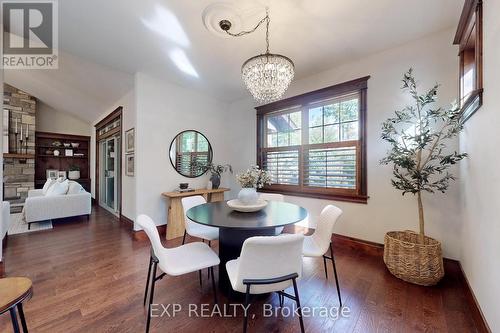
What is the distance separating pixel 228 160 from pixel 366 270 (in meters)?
3.19

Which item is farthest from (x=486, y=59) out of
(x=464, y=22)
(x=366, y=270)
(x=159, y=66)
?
(x=159, y=66)

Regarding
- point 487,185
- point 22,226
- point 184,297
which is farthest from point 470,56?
point 22,226

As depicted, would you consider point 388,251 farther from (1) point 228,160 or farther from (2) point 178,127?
(2) point 178,127

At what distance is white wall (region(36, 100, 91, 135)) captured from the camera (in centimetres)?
659

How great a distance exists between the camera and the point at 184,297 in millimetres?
1863

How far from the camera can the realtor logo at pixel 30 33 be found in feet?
7.53

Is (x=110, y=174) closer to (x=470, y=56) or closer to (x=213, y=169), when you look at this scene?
(x=213, y=169)

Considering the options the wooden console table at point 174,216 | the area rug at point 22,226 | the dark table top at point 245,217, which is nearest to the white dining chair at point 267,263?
the dark table top at point 245,217

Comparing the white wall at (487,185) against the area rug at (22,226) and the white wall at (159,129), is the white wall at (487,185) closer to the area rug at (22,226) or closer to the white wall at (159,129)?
the white wall at (159,129)

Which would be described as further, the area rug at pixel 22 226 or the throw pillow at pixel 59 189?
the throw pillow at pixel 59 189

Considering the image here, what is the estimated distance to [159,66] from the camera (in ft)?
10.4

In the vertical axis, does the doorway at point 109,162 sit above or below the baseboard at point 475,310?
above

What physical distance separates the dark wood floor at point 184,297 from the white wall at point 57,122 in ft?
18.2

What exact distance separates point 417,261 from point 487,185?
972 millimetres
